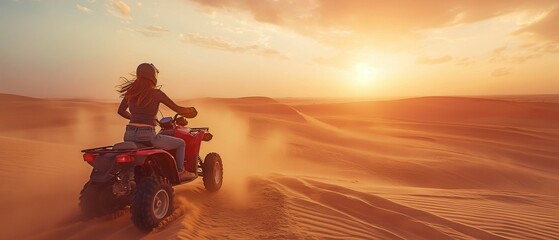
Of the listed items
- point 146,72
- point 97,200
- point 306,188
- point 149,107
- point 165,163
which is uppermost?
point 146,72

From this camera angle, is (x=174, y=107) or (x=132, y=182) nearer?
(x=132, y=182)

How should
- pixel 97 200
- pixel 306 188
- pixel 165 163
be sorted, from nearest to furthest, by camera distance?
pixel 97 200, pixel 165 163, pixel 306 188

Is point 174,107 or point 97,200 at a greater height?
point 174,107

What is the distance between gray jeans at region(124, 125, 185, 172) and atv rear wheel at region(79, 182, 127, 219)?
0.69 m

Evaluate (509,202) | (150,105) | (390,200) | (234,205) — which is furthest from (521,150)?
(150,105)

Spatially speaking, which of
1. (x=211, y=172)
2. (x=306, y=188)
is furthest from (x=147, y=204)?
(x=306, y=188)

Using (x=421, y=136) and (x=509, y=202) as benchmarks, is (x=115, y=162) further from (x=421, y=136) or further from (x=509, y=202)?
(x=421, y=136)

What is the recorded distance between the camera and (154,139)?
4.76 m

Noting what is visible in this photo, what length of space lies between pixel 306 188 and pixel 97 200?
11.8 feet

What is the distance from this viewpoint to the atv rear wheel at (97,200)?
4.45m

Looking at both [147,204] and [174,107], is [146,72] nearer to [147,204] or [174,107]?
[174,107]

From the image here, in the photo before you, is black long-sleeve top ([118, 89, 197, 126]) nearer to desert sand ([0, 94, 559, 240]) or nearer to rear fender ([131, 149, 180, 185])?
A: rear fender ([131, 149, 180, 185])

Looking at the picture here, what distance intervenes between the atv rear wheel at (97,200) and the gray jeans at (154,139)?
2.26ft

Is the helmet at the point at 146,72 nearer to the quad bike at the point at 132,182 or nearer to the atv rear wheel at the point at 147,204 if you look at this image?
the quad bike at the point at 132,182
